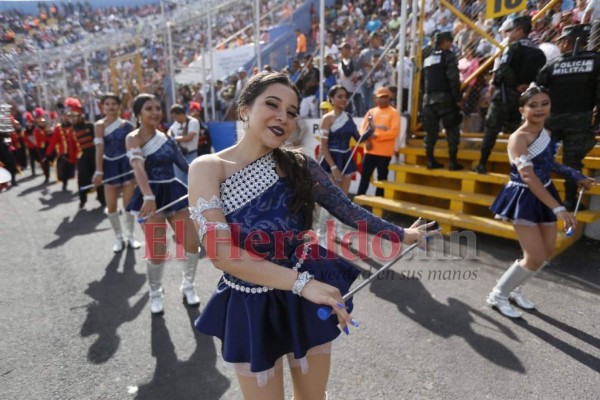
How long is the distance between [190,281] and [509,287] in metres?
3.01

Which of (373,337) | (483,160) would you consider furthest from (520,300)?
(483,160)

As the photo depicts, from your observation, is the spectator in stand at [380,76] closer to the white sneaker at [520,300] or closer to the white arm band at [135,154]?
the white sneaker at [520,300]

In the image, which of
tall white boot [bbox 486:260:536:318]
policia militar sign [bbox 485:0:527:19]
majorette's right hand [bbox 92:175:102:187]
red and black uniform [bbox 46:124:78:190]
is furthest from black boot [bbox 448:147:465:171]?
red and black uniform [bbox 46:124:78:190]

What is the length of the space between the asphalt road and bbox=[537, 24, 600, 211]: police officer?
1.22 meters

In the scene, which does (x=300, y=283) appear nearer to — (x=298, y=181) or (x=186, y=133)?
(x=298, y=181)

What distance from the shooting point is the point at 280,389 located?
1729 mm

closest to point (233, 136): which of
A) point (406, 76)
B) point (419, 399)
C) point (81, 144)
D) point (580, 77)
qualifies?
point (81, 144)

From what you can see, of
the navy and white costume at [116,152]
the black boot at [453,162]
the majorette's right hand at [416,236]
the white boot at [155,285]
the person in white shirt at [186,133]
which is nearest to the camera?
the majorette's right hand at [416,236]

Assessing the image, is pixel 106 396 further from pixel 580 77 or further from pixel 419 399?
pixel 580 77

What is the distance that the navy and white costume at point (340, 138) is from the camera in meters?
5.38

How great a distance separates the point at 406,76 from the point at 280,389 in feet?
22.6

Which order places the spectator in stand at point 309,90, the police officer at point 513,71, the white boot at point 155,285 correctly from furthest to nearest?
1. the spectator in stand at point 309,90
2. the police officer at point 513,71
3. the white boot at point 155,285

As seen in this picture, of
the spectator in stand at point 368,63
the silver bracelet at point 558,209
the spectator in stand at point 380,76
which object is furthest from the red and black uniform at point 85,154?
the silver bracelet at point 558,209

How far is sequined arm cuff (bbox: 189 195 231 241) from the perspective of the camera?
58.0 inches
